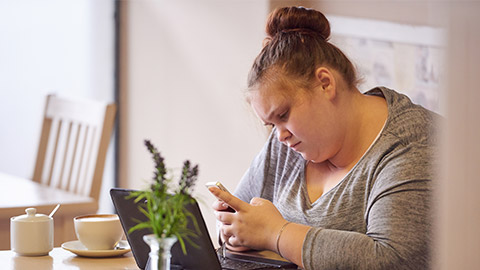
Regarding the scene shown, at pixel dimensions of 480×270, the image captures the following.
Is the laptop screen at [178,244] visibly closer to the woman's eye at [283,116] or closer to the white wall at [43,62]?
the woman's eye at [283,116]

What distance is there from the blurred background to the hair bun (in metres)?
0.41

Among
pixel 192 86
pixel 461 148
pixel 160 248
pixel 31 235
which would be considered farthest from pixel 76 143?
pixel 461 148

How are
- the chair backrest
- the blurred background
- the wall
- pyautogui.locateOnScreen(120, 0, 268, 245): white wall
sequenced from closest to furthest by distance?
the wall < the chair backrest < the blurred background < pyautogui.locateOnScreen(120, 0, 268, 245): white wall

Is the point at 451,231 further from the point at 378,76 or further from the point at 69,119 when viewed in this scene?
the point at 69,119

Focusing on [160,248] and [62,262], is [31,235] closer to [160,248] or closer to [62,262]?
[62,262]

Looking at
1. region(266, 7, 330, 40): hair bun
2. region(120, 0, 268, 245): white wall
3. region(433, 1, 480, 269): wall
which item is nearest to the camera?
region(433, 1, 480, 269): wall

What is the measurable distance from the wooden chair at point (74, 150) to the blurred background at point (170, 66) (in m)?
0.09

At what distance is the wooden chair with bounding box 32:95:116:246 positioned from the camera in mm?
2028

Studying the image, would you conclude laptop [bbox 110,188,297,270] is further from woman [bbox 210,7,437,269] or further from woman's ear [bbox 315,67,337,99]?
woman's ear [bbox 315,67,337,99]

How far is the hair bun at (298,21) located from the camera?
4.77 feet

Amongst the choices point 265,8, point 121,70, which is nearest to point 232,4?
point 265,8

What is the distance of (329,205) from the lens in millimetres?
1395

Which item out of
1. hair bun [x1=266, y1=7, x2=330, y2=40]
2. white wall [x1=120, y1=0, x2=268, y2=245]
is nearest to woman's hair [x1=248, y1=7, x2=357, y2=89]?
hair bun [x1=266, y1=7, x2=330, y2=40]

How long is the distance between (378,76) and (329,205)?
1.19 meters
